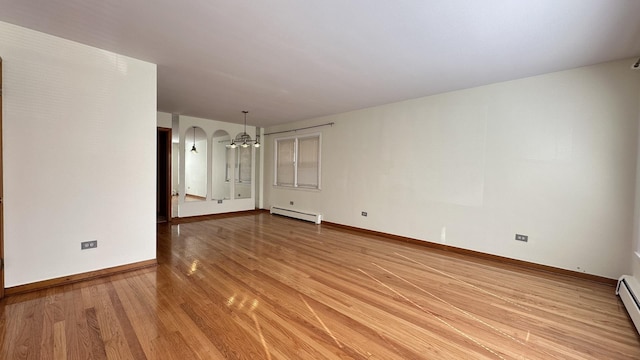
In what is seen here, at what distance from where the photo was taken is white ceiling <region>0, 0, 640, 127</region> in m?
2.21

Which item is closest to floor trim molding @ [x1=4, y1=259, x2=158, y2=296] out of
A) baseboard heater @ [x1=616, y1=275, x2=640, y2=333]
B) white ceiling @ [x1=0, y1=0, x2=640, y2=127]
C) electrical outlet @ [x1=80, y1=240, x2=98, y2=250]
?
electrical outlet @ [x1=80, y1=240, x2=98, y2=250]

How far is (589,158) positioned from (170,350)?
4969mm

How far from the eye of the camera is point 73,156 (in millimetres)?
2922

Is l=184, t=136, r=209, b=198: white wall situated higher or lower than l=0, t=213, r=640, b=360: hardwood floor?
higher

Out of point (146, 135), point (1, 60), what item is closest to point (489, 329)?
point (146, 135)

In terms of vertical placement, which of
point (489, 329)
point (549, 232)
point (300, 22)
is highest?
point (300, 22)

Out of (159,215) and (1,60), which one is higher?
(1,60)

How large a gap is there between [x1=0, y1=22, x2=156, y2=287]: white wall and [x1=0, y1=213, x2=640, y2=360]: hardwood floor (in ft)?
1.41

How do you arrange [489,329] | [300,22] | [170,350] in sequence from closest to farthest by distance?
[170,350], [489,329], [300,22]

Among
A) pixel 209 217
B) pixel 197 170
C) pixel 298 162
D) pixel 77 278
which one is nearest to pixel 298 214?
pixel 298 162

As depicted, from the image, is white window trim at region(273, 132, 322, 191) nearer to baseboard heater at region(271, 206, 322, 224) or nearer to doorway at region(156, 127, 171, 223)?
baseboard heater at region(271, 206, 322, 224)

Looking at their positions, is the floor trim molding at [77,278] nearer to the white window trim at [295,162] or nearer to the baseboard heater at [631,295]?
the white window trim at [295,162]

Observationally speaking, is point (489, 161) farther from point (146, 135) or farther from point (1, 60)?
point (1, 60)

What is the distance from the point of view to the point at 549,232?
357 cm
